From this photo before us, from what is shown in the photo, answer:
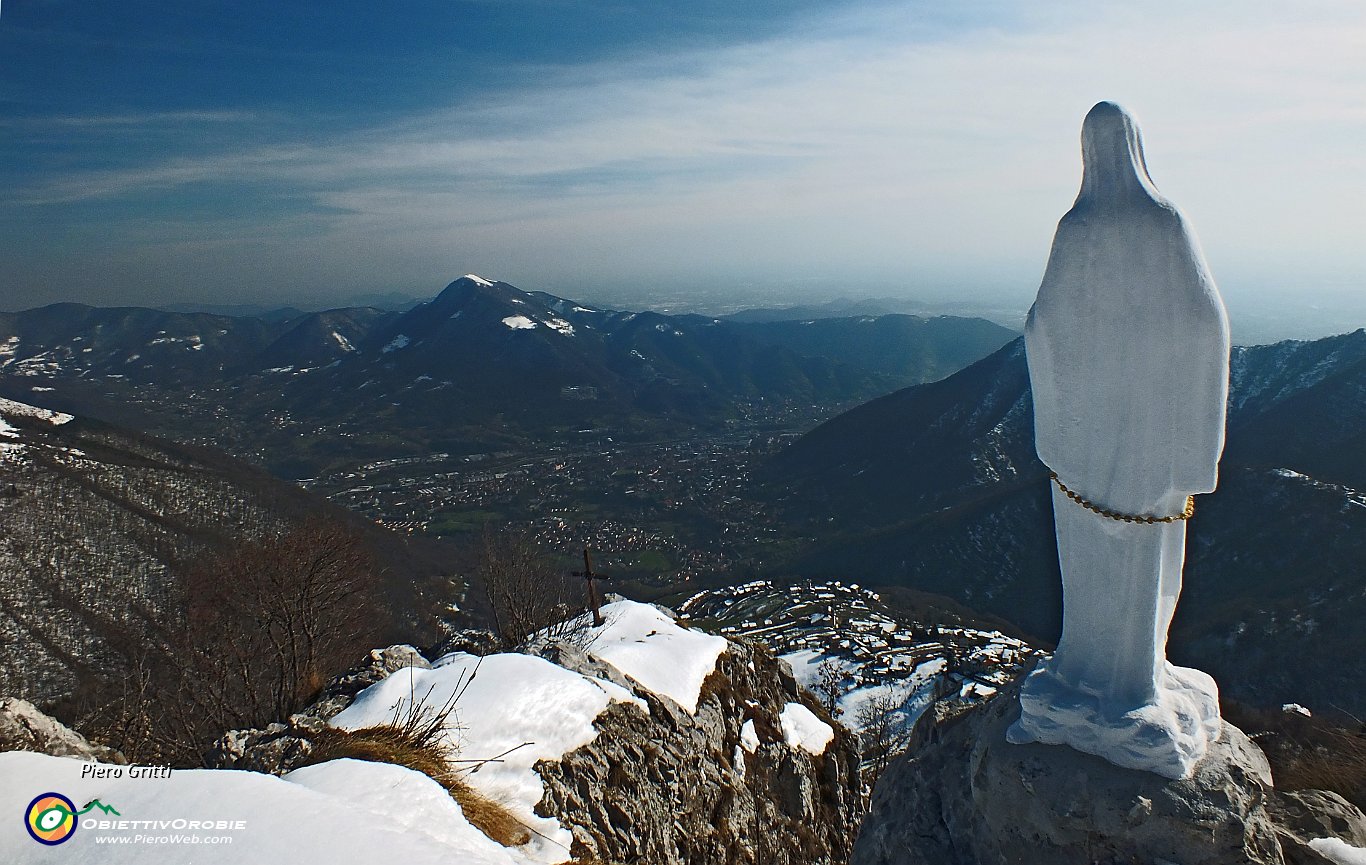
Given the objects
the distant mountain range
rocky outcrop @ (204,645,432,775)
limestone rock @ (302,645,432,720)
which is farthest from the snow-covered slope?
the distant mountain range

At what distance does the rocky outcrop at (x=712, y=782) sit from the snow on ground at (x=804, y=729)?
25 cm

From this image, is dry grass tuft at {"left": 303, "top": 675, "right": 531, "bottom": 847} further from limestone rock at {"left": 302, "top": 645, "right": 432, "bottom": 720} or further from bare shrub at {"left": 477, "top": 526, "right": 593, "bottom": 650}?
bare shrub at {"left": 477, "top": 526, "right": 593, "bottom": 650}

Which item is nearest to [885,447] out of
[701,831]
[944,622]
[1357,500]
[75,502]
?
[944,622]

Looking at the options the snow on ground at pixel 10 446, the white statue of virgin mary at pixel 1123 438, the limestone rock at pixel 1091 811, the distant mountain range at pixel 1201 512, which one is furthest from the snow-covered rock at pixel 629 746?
the snow on ground at pixel 10 446

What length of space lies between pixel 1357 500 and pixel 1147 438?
9038 centimetres

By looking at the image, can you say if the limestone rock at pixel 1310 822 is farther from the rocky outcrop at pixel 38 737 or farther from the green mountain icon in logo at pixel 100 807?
the rocky outcrop at pixel 38 737

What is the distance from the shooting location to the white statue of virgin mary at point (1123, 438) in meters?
6.45

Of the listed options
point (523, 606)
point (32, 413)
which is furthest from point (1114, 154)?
point (32, 413)

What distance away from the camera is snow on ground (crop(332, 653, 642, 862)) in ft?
30.6

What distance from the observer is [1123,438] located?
6.91m

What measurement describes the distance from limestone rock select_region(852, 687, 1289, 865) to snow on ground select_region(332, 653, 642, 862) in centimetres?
511

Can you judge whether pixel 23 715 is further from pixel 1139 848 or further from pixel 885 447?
pixel 885 447

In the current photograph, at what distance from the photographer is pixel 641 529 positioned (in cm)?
15450

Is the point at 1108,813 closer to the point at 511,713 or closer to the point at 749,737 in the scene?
the point at 511,713
